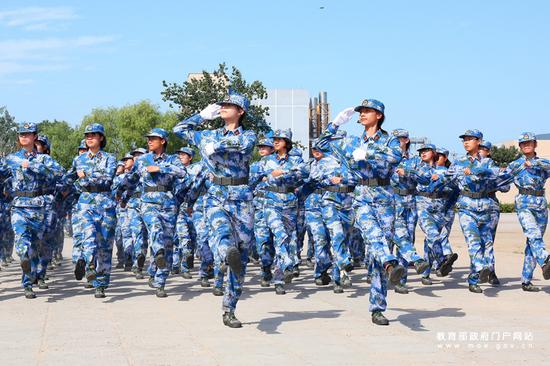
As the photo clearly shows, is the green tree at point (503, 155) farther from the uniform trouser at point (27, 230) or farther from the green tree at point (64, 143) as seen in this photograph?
the uniform trouser at point (27, 230)

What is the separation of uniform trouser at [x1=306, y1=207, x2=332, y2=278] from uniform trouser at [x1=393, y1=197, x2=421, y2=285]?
1179 mm

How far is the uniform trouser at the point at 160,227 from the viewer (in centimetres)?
1161

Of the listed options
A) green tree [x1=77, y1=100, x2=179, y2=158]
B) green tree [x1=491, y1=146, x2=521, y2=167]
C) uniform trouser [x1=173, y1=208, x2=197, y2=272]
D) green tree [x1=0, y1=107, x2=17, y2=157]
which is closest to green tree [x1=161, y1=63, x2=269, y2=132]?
uniform trouser [x1=173, y1=208, x2=197, y2=272]

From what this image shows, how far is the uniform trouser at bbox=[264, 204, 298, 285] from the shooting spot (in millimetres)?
12102

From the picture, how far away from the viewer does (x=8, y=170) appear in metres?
12.0

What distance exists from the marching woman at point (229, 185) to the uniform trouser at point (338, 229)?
10.0ft

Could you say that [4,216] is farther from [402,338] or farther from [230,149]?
[402,338]

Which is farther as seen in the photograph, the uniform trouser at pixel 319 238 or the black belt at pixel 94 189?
the uniform trouser at pixel 319 238

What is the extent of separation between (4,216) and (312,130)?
94779mm

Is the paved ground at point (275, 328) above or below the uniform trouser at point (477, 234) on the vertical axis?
below

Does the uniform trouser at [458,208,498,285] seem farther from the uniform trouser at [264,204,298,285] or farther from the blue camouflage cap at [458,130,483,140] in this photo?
the uniform trouser at [264,204,298,285]

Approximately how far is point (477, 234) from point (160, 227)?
4742mm

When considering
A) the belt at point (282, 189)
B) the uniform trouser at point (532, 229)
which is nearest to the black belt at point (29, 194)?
the belt at point (282, 189)

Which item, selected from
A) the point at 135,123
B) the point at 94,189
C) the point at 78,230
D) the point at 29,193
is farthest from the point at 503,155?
the point at 29,193
